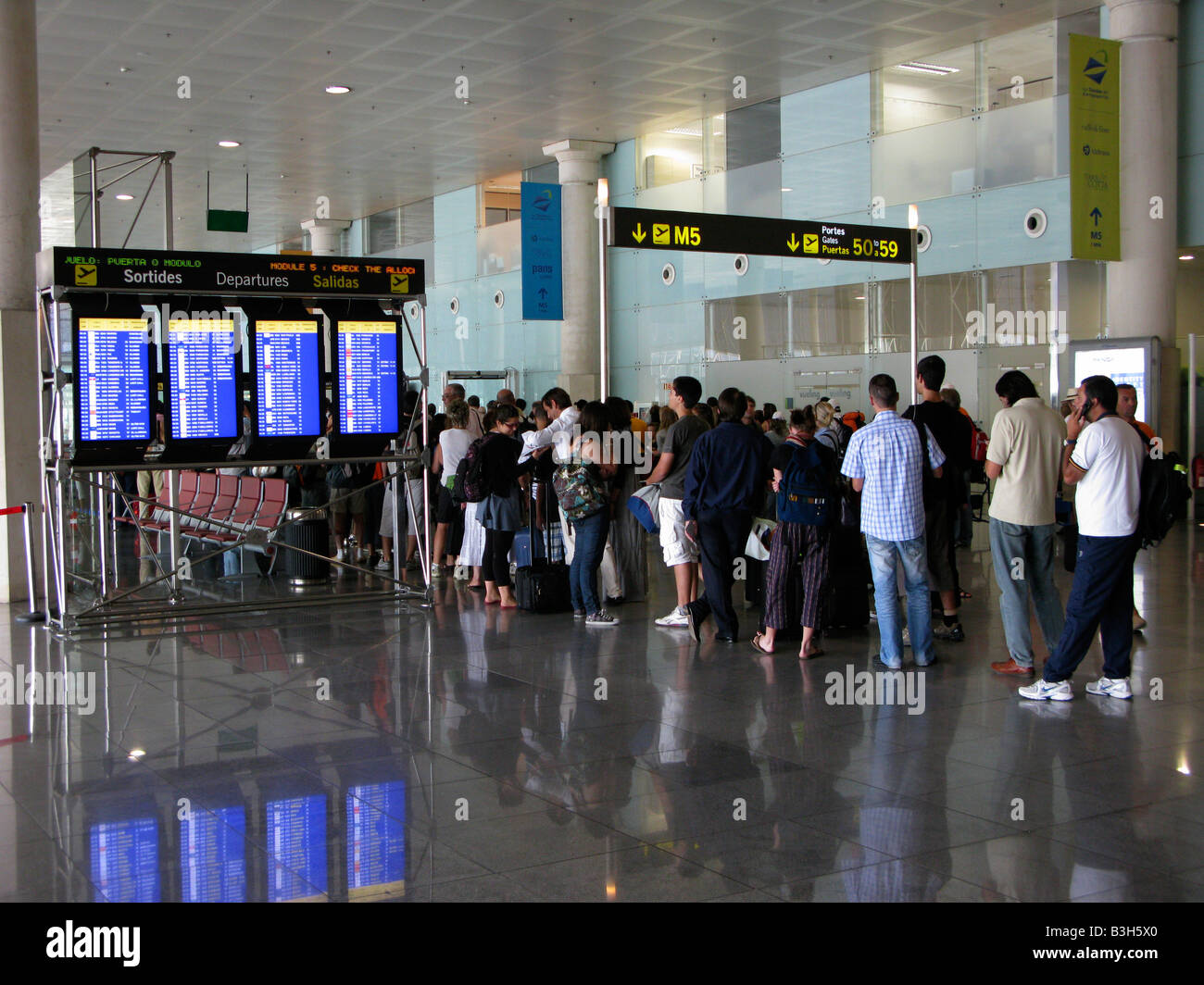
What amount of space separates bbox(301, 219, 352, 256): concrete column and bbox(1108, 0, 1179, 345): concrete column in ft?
73.3

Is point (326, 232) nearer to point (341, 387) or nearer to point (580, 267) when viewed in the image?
point (580, 267)

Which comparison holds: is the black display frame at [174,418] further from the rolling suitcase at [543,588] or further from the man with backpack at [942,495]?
the man with backpack at [942,495]

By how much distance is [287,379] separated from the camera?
9.91m

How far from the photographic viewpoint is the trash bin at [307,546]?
1184 cm

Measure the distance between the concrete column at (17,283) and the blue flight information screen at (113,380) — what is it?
5.72ft

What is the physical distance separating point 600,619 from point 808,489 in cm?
227

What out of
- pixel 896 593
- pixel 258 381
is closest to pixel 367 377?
pixel 258 381

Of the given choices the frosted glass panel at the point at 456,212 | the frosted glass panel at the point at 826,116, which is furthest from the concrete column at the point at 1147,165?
the frosted glass panel at the point at 456,212

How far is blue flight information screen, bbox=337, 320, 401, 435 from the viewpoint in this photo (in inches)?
398

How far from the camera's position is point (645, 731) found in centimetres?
610
